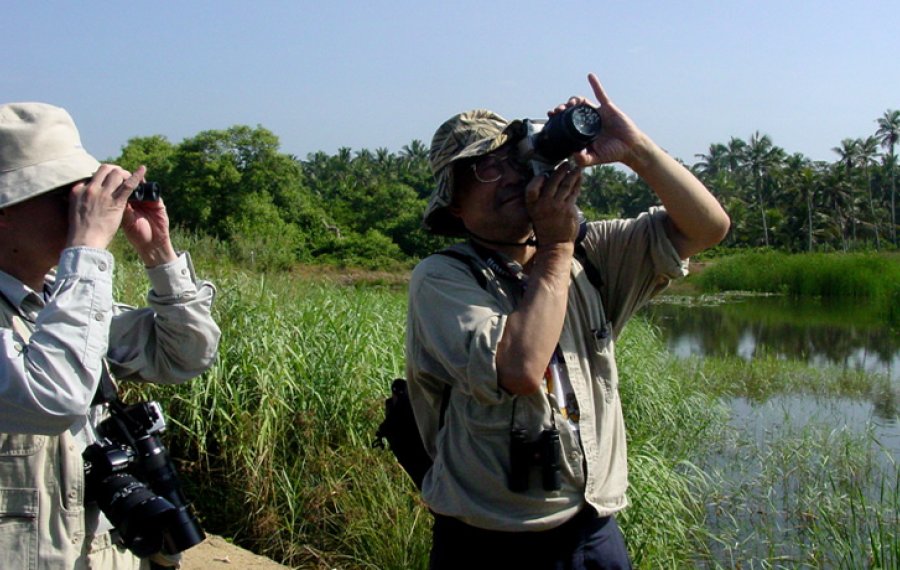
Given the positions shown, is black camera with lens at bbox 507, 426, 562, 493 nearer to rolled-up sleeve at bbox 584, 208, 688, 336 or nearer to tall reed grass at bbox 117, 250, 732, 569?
rolled-up sleeve at bbox 584, 208, 688, 336

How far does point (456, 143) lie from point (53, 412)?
38.6 inches

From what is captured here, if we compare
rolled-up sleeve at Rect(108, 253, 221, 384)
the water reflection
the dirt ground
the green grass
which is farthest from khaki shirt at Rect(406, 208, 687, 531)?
the water reflection

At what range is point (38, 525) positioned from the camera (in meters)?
1.45

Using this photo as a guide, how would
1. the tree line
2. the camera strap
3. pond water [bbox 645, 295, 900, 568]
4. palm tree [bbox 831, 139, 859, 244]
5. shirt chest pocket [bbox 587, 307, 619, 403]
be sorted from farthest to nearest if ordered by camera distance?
palm tree [bbox 831, 139, 859, 244] < the tree line < pond water [bbox 645, 295, 900, 568] < shirt chest pocket [bbox 587, 307, 619, 403] < the camera strap

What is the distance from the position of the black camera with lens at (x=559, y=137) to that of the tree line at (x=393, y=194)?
16.5 meters

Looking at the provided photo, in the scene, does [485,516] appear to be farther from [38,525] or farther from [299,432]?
[299,432]

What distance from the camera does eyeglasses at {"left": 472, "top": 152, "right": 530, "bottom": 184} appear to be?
6.07 ft

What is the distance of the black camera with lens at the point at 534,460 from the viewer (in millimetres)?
1632

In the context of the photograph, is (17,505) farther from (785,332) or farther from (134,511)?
(785,332)

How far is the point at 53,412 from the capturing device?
1384mm

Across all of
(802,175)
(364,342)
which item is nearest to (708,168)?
(802,175)

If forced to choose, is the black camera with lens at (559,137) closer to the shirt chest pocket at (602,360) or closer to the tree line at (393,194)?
the shirt chest pocket at (602,360)

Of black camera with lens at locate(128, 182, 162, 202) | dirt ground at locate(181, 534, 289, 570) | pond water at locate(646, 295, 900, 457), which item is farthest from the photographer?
pond water at locate(646, 295, 900, 457)

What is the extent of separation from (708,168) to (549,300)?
2958 inches
